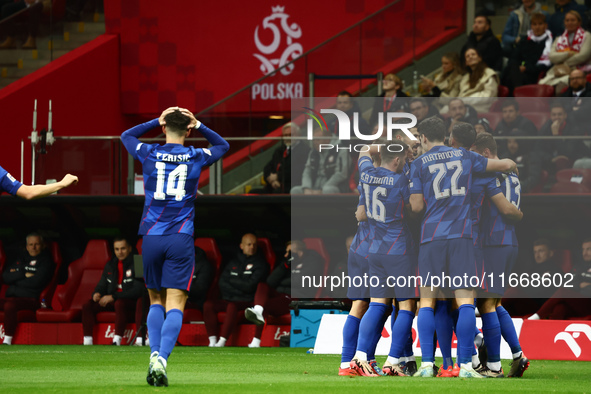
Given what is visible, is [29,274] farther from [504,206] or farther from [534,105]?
[504,206]

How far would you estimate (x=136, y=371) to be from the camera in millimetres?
8336

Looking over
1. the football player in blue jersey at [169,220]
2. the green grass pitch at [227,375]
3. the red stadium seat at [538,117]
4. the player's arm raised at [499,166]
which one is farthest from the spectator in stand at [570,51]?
the football player in blue jersey at [169,220]

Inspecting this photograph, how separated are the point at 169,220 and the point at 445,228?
2227 mm

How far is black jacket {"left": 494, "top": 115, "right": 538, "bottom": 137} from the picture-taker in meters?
12.2

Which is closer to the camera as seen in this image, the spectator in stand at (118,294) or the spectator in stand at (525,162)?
the spectator in stand at (525,162)

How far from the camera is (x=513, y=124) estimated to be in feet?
40.3

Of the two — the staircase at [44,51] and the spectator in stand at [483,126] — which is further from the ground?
the staircase at [44,51]

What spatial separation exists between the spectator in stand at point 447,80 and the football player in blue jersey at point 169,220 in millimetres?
7780

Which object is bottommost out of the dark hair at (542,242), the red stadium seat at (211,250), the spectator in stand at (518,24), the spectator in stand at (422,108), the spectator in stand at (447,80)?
the red stadium seat at (211,250)

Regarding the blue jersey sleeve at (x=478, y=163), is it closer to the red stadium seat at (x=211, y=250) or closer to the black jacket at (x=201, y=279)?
the black jacket at (x=201, y=279)

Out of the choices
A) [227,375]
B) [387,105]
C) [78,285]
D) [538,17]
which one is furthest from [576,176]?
[78,285]

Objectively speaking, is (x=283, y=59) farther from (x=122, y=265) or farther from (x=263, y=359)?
(x=263, y=359)

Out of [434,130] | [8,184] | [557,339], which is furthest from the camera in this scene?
[557,339]

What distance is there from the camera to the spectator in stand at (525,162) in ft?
39.6
